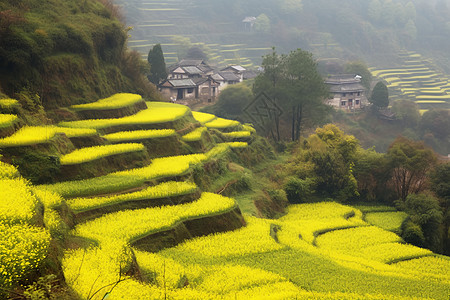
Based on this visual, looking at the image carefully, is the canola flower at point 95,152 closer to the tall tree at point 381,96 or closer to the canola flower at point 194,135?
the canola flower at point 194,135

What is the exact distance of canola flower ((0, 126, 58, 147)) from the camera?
49.7ft

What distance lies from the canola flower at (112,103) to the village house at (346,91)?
106 feet

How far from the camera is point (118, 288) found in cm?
869

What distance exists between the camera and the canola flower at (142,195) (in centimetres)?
1405

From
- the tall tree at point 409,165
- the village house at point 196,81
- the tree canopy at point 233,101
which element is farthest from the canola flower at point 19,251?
the village house at point 196,81

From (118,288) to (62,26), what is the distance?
1823 cm

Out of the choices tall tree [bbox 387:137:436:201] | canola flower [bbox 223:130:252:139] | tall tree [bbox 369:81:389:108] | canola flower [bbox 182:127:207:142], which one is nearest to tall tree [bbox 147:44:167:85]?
canola flower [bbox 223:130:252:139]

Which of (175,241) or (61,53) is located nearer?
(175,241)

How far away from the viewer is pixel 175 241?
14.0 meters

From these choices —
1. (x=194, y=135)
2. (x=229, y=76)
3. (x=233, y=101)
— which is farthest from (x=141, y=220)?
(x=229, y=76)

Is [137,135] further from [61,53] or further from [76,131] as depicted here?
[61,53]

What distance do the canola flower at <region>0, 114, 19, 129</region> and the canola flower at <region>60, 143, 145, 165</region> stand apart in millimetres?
2193

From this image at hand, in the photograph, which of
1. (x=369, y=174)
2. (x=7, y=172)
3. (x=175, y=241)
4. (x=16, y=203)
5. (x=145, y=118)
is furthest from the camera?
(x=369, y=174)

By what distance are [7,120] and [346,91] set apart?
43.4 m
